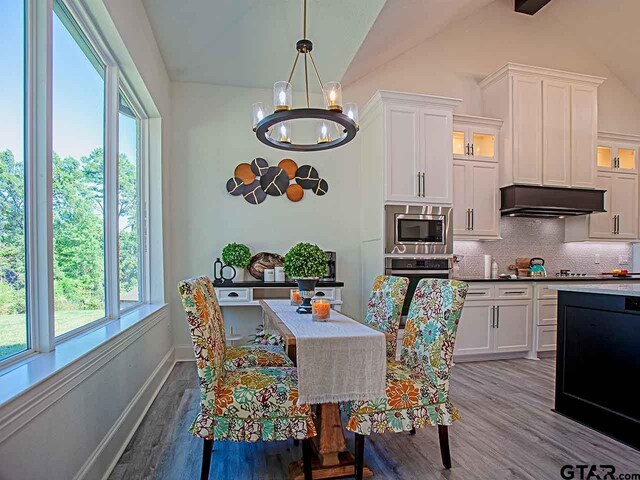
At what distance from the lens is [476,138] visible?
4863 millimetres

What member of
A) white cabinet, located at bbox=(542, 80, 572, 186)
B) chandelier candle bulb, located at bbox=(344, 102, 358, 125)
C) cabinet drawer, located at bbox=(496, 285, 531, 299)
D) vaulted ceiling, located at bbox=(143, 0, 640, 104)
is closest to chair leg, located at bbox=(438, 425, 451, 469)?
chandelier candle bulb, located at bbox=(344, 102, 358, 125)

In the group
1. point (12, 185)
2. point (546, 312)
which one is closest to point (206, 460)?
point (12, 185)

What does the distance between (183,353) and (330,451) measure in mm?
2769

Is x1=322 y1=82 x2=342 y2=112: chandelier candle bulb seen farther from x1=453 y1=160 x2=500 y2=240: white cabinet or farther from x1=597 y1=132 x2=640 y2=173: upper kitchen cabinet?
x1=597 y1=132 x2=640 y2=173: upper kitchen cabinet

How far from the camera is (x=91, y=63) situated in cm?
242

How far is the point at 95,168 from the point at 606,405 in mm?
3505

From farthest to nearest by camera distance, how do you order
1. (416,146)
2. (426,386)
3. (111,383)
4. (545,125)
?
(545,125)
(416,146)
(111,383)
(426,386)

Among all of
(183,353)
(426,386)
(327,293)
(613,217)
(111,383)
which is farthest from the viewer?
(613,217)

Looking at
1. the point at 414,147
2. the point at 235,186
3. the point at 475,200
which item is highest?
the point at 414,147

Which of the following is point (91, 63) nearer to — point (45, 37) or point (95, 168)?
point (95, 168)

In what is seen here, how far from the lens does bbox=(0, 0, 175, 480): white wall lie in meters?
1.37

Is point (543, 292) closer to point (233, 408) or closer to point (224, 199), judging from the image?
point (224, 199)

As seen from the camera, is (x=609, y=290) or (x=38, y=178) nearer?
(x=38, y=178)

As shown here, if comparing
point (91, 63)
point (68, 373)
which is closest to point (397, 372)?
point (68, 373)
